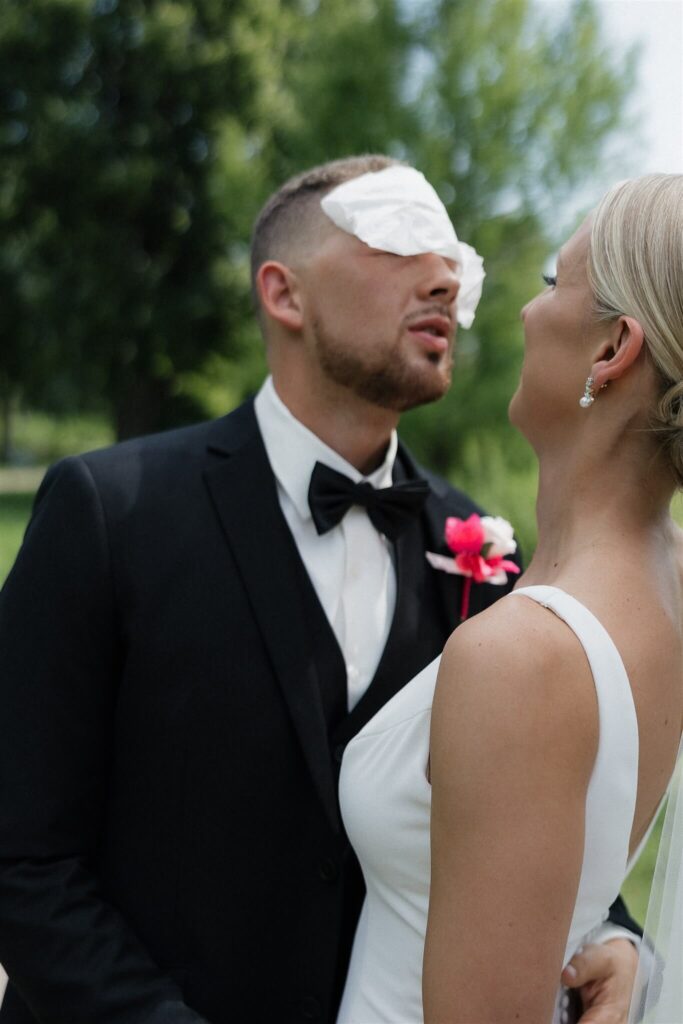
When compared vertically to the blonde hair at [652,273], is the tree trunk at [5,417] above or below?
below

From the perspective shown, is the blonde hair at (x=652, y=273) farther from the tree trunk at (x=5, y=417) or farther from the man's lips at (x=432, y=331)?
the tree trunk at (x=5, y=417)

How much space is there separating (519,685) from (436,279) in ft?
5.15

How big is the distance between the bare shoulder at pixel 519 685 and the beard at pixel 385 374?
4.08 feet

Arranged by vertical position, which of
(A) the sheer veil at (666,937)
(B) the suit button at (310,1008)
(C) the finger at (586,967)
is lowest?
(B) the suit button at (310,1008)

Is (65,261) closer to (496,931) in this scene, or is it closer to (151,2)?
(151,2)

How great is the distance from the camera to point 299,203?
3082 mm

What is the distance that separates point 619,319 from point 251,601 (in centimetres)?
108

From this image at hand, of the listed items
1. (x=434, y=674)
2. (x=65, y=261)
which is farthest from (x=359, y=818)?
(x=65, y=261)

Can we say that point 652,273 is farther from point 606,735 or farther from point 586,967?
point 586,967

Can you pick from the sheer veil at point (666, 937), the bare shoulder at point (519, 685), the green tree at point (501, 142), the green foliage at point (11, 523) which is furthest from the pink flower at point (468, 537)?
the green tree at point (501, 142)

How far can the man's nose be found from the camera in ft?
9.48

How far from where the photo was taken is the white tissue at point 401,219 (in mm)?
2875

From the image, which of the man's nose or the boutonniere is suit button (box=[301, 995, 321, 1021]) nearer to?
the boutonniere

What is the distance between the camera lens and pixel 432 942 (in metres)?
1.64
